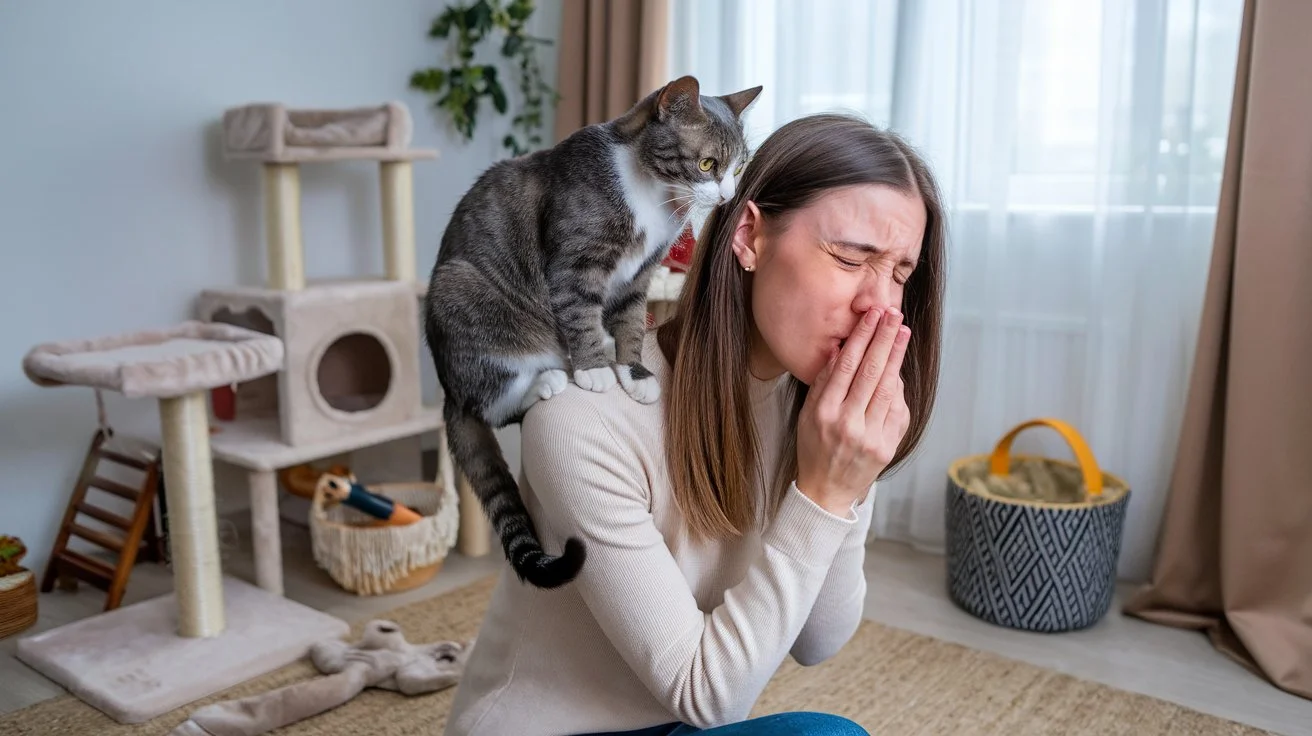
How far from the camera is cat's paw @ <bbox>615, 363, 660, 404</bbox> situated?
3.46 ft

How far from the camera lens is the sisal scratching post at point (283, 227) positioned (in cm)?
242

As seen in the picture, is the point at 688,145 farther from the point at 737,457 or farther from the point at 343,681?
the point at 343,681

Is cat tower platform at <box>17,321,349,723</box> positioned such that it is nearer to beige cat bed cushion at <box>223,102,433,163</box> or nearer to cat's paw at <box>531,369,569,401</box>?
beige cat bed cushion at <box>223,102,433,163</box>

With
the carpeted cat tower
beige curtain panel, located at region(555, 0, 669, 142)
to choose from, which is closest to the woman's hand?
the carpeted cat tower

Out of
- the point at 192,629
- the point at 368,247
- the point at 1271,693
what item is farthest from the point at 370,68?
the point at 1271,693

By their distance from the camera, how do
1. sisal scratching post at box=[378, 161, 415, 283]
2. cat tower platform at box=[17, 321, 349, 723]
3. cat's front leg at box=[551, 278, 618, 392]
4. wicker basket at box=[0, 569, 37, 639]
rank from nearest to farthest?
cat's front leg at box=[551, 278, 618, 392]
cat tower platform at box=[17, 321, 349, 723]
wicker basket at box=[0, 569, 37, 639]
sisal scratching post at box=[378, 161, 415, 283]

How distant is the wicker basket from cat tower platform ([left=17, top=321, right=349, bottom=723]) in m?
0.13

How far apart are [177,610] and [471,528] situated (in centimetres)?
76

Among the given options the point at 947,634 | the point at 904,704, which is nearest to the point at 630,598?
the point at 904,704

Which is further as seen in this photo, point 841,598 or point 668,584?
point 841,598

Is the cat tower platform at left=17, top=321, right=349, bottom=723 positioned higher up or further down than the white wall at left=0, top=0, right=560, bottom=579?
further down

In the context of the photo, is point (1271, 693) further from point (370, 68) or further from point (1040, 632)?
point (370, 68)

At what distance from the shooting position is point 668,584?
98 centimetres

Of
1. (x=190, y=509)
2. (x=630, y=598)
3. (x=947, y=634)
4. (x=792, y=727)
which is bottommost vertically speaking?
(x=947, y=634)
